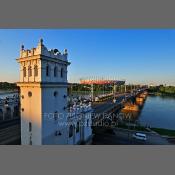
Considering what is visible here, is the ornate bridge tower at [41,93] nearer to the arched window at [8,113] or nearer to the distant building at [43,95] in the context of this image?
the distant building at [43,95]

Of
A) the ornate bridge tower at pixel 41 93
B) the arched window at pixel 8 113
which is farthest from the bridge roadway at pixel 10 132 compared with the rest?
the ornate bridge tower at pixel 41 93

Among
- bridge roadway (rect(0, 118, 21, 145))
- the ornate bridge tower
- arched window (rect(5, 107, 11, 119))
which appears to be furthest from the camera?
arched window (rect(5, 107, 11, 119))

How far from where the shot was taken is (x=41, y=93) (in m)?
3.73

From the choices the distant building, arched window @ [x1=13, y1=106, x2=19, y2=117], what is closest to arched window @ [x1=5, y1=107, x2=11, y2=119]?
arched window @ [x1=13, y1=106, x2=19, y2=117]

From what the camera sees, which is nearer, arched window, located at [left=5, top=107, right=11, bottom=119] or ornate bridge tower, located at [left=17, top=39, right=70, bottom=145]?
ornate bridge tower, located at [left=17, top=39, right=70, bottom=145]

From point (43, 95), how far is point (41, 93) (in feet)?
0.20

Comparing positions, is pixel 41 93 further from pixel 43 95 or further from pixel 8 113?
pixel 8 113

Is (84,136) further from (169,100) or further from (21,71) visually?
(169,100)

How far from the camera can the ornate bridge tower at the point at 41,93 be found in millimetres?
3746

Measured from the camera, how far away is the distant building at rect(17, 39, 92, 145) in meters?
3.75

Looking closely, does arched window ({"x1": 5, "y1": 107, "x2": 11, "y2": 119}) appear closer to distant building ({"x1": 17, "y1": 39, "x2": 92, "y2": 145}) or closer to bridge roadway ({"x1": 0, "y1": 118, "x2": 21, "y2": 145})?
bridge roadway ({"x1": 0, "y1": 118, "x2": 21, "y2": 145})

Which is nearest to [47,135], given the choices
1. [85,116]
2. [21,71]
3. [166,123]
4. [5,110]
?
[21,71]

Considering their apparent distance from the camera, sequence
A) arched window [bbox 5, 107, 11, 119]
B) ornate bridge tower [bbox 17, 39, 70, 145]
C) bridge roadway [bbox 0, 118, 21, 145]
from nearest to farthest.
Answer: ornate bridge tower [bbox 17, 39, 70, 145] → bridge roadway [bbox 0, 118, 21, 145] → arched window [bbox 5, 107, 11, 119]

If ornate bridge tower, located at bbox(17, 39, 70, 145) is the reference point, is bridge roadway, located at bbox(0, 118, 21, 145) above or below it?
below
